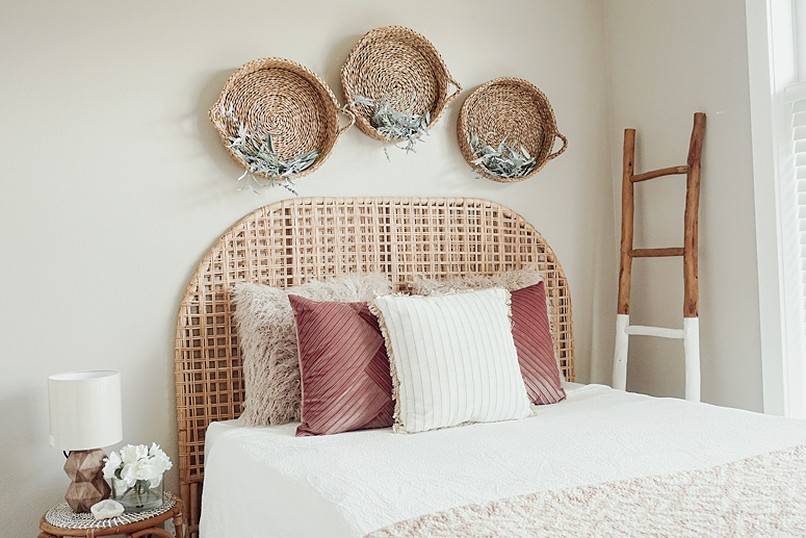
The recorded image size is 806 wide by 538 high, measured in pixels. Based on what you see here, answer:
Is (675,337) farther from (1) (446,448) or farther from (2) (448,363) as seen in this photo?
(1) (446,448)

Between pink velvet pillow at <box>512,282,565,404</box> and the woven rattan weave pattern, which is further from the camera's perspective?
pink velvet pillow at <box>512,282,565,404</box>

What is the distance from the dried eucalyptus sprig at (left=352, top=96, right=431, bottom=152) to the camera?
9.85 feet

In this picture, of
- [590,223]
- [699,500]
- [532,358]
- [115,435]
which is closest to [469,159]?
[590,223]

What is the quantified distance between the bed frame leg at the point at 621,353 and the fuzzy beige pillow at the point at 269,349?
1196mm

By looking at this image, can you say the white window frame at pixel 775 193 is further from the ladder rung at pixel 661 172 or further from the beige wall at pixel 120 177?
the beige wall at pixel 120 177

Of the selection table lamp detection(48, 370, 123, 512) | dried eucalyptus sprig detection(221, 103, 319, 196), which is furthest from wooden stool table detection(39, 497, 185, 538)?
dried eucalyptus sprig detection(221, 103, 319, 196)

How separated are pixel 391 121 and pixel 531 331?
92 centimetres

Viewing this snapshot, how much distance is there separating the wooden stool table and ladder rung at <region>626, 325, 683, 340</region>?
1.82m

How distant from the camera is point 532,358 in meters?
2.78

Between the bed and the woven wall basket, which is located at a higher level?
the woven wall basket

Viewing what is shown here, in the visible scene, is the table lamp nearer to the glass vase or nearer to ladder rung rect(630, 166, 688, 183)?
the glass vase

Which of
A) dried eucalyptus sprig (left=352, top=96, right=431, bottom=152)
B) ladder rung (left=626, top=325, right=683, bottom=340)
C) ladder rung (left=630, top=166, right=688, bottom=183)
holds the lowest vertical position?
ladder rung (left=626, top=325, right=683, bottom=340)

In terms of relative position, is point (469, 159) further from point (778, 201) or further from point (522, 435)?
point (522, 435)

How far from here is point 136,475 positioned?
2379 mm
